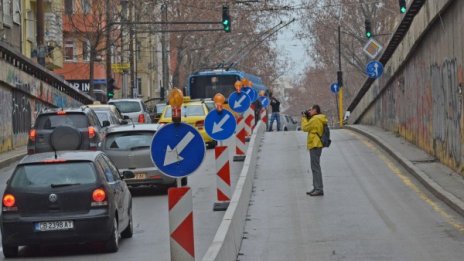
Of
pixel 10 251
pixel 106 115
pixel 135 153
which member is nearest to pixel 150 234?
pixel 10 251

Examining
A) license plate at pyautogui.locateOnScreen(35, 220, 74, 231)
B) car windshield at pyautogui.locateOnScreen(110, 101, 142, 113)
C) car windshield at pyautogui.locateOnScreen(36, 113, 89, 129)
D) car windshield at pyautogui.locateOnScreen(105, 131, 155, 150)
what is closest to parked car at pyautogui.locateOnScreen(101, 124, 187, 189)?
car windshield at pyautogui.locateOnScreen(105, 131, 155, 150)

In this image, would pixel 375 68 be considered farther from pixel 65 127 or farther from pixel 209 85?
pixel 209 85

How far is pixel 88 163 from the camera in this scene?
14117 millimetres

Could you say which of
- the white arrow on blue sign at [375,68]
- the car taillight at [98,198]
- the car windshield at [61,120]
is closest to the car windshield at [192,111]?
the white arrow on blue sign at [375,68]

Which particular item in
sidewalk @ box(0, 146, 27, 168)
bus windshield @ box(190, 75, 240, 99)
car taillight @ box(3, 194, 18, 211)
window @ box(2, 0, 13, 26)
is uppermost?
window @ box(2, 0, 13, 26)

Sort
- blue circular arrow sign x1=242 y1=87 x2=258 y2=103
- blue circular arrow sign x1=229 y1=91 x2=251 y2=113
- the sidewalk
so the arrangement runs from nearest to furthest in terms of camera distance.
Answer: blue circular arrow sign x1=229 y1=91 x2=251 y2=113 < blue circular arrow sign x1=242 y1=87 x2=258 y2=103 < the sidewalk

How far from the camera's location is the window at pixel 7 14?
158 ft

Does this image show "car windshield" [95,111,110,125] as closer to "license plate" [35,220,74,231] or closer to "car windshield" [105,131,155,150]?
"car windshield" [105,131,155,150]

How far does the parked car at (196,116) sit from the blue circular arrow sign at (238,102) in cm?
857

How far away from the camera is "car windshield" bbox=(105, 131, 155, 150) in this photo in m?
21.5

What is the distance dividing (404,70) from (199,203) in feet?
39.8

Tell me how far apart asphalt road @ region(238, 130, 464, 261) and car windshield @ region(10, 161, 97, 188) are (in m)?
2.38

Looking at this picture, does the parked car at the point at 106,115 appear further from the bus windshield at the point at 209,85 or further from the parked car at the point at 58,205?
the bus windshield at the point at 209,85

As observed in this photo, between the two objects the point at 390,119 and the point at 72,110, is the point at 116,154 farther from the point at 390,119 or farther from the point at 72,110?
the point at 390,119
